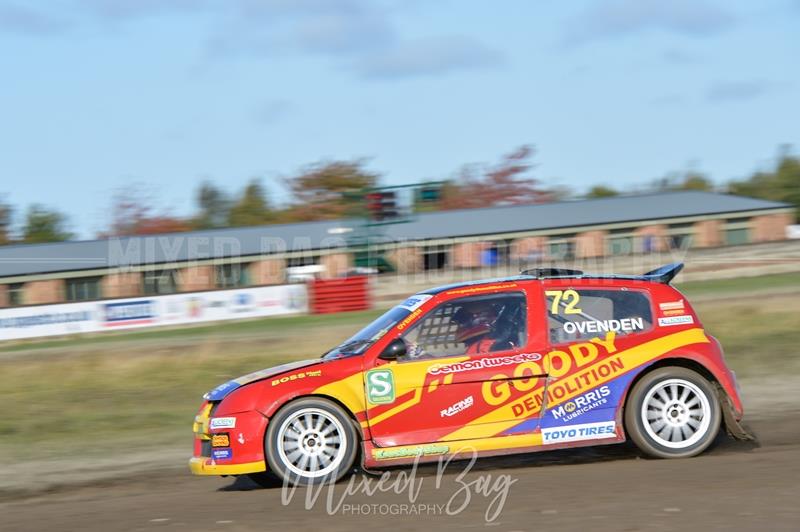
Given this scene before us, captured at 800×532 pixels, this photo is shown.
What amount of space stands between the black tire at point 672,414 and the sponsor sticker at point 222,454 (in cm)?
314

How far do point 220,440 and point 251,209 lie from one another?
79.1 metres

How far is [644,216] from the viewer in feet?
159

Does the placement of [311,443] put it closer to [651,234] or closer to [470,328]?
[470,328]

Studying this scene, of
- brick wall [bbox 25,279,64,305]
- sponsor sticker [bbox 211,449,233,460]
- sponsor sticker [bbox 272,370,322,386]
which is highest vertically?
brick wall [bbox 25,279,64,305]

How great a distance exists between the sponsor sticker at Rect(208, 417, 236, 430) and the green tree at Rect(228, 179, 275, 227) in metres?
73.1

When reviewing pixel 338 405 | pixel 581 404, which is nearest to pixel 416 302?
pixel 338 405

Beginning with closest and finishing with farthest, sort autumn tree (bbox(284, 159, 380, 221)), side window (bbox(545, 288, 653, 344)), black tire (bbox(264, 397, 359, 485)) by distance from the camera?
black tire (bbox(264, 397, 359, 485)) < side window (bbox(545, 288, 653, 344)) < autumn tree (bbox(284, 159, 380, 221))

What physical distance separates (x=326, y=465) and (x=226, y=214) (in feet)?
272

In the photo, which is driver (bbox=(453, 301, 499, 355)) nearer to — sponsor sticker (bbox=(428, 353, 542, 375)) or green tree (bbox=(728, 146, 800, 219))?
sponsor sticker (bbox=(428, 353, 542, 375))

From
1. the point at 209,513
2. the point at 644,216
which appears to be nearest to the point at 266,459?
the point at 209,513

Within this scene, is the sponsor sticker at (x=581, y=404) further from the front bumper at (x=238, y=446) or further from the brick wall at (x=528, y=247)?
the brick wall at (x=528, y=247)

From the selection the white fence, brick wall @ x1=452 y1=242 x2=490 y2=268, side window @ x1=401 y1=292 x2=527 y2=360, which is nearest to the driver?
side window @ x1=401 y1=292 x2=527 y2=360

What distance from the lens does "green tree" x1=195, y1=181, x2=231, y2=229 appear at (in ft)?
284

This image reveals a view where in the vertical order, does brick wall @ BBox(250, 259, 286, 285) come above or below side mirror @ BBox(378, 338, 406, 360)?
above
